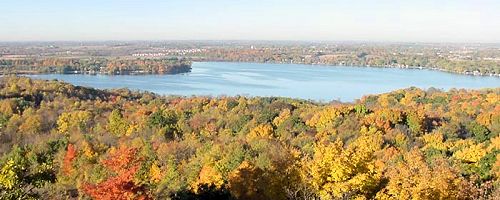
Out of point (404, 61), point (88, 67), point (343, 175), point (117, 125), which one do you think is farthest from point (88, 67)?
point (343, 175)

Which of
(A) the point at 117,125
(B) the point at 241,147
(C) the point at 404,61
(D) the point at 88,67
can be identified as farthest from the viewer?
(C) the point at 404,61

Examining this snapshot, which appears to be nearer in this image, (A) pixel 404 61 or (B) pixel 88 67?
(B) pixel 88 67

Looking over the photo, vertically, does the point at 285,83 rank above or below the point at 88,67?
below

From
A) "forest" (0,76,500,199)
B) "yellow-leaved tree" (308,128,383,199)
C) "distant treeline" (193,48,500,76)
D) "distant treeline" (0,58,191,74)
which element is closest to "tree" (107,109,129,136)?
"forest" (0,76,500,199)

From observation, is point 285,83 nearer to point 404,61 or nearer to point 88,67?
point 88,67

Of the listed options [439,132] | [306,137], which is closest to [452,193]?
[306,137]

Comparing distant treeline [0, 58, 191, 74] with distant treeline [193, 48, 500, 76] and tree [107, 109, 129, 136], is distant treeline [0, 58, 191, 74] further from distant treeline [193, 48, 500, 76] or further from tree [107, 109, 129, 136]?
tree [107, 109, 129, 136]

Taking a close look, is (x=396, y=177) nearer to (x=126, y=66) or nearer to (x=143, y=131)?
(x=143, y=131)
